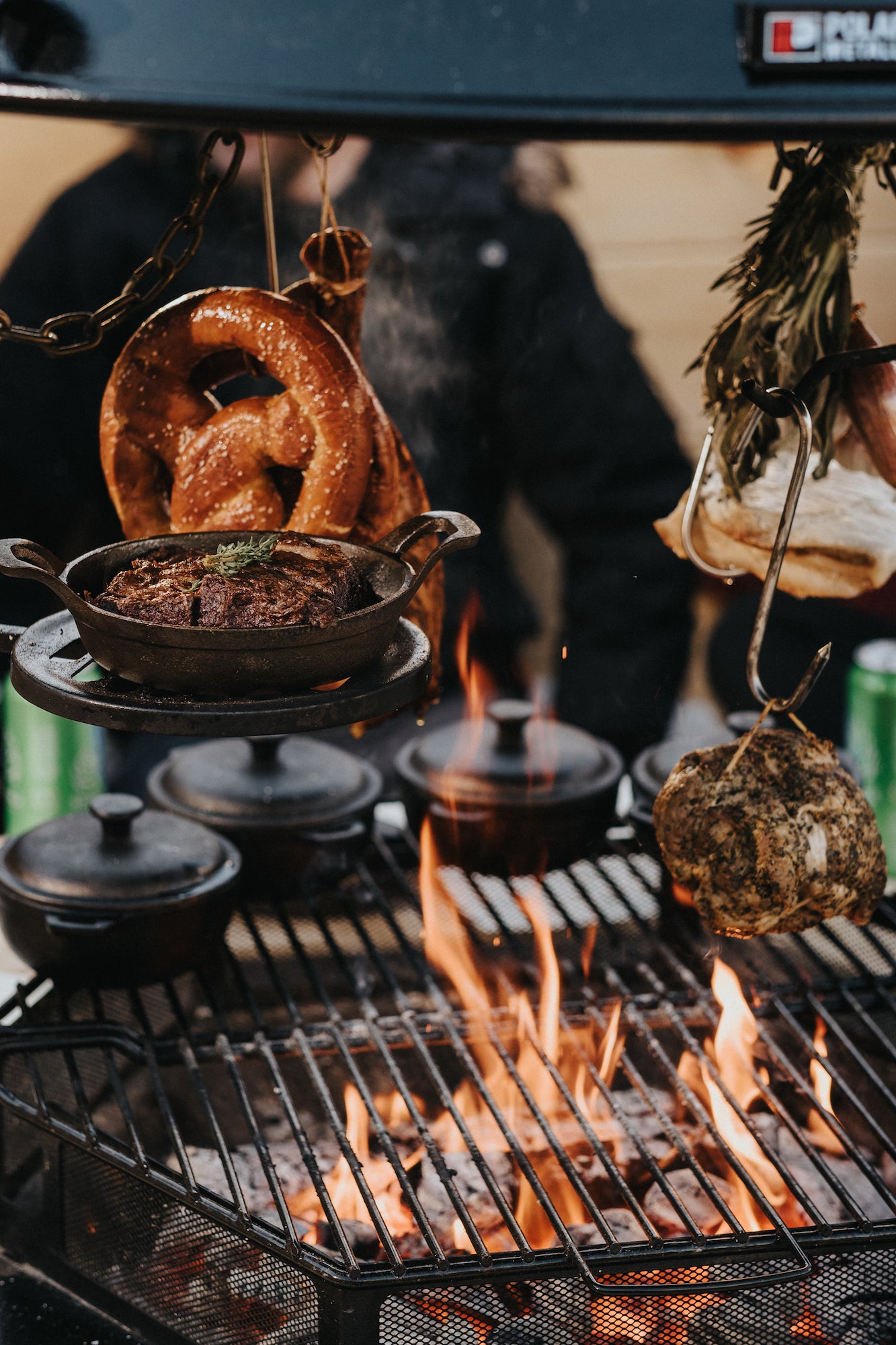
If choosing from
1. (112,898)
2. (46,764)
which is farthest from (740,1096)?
(46,764)

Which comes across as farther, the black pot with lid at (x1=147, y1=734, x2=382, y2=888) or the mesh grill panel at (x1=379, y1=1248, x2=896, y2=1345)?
the black pot with lid at (x1=147, y1=734, x2=382, y2=888)

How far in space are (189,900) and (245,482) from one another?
0.70 meters

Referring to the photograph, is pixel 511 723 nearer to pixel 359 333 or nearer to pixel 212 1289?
pixel 359 333

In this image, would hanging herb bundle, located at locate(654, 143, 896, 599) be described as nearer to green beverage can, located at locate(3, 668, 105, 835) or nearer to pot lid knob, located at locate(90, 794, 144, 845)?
pot lid knob, located at locate(90, 794, 144, 845)

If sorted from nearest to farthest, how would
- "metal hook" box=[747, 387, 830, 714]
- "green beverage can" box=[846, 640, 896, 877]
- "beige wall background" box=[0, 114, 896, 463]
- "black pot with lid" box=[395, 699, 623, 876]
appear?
1. "metal hook" box=[747, 387, 830, 714]
2. "black pot with lid" box=[395, 699, 623, 876]
3. "green beverage can" box=[846, 640, 896, 877]
4. "beige wall background" box=[0, 114, 896, 463]

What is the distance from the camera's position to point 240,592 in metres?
1.21

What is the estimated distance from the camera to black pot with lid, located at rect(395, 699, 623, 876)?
87.0 inches

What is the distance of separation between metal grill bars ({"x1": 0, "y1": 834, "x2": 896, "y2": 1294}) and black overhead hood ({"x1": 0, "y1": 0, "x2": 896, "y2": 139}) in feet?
3.88

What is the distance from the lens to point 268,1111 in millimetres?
2164

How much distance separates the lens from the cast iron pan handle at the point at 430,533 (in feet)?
3.89

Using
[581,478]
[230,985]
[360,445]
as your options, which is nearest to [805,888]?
[360,445]

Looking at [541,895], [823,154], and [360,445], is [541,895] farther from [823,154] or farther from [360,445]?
[823,154]

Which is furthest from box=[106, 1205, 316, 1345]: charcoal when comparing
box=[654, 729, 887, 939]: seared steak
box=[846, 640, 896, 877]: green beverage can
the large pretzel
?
box=[846, 640, 896, 877]: green beverage can

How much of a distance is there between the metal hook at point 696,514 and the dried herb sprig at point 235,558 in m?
0.56
